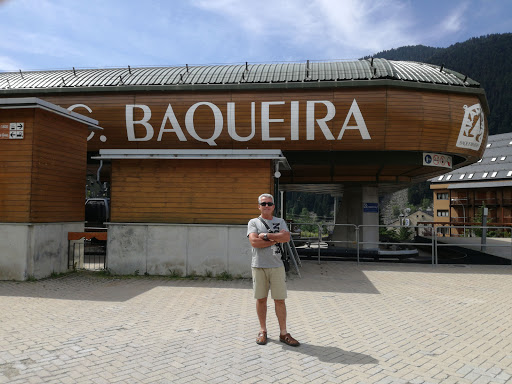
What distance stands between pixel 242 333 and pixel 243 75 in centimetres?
1235

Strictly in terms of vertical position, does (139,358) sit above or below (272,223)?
below

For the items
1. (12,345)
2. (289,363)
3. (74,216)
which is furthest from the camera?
(74,216)

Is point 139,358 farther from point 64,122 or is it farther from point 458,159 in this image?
point 458,159

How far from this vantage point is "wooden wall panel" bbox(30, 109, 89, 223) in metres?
10.2

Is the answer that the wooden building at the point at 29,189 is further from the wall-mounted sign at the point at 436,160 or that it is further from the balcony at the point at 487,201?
the balcony at the point at 487,201

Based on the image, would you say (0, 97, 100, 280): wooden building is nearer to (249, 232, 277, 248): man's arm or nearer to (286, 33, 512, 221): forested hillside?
(249, 232, 277, 248): man's arm

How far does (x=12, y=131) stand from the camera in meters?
10.2

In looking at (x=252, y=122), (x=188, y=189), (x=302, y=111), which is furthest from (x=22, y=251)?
(x=302, y=111)

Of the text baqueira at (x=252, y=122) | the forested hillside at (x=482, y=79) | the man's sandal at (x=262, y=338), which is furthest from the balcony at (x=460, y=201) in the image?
the man's sandal at (x=262, y=338)

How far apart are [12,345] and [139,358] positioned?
74.6 inches

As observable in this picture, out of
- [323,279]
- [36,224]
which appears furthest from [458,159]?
[36,224]

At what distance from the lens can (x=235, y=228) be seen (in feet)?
35.4

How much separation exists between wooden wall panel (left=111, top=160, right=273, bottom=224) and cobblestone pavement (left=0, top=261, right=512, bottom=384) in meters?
2.14

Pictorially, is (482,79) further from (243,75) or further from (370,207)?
(243,75)
